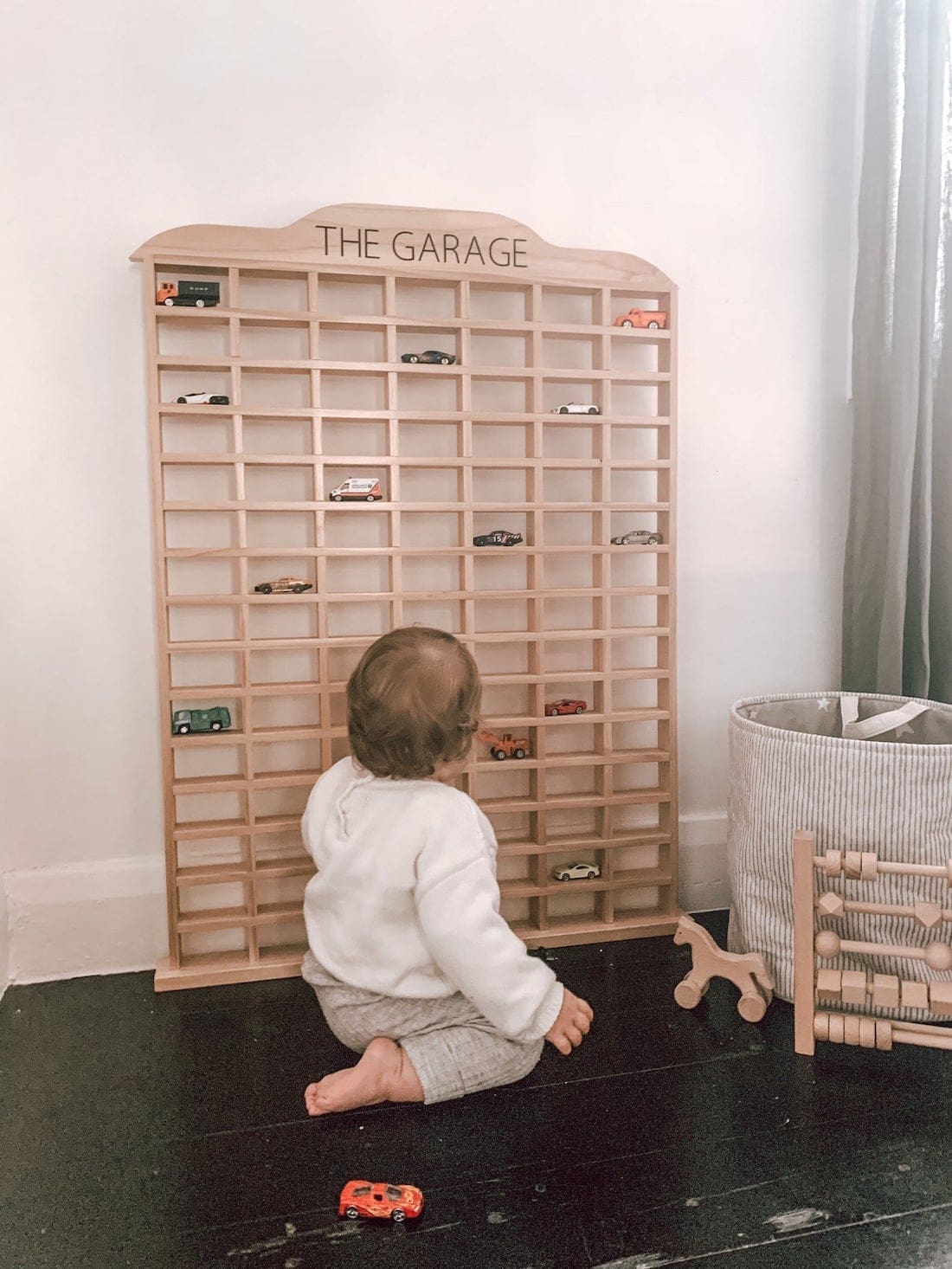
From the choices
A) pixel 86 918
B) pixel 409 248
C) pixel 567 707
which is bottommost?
pixel 86 918

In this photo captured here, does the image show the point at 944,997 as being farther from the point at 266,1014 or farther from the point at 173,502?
the point at 173,502

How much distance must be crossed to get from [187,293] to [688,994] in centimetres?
160

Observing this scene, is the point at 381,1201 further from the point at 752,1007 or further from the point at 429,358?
the point at 429,358

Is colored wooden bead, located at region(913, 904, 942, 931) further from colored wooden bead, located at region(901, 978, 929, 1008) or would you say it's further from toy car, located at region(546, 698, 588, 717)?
toy car, located at region(546, 698, 588, 717)

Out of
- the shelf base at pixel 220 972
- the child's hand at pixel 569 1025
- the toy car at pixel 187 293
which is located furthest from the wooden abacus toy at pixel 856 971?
the toy car at pixel 187 293

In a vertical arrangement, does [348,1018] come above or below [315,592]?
below

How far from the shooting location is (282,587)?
1812 millimetres

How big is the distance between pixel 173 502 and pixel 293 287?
0.51 m

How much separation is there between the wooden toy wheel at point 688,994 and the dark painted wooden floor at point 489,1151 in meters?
0.03

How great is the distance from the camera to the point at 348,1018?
1495 mm

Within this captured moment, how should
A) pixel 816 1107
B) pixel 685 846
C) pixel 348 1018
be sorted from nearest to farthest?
pixel 816 1107 < pixel 348 1018 < pixel 685 846

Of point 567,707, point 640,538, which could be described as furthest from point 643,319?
point 567,707

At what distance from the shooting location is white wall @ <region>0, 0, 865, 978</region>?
1763 mm

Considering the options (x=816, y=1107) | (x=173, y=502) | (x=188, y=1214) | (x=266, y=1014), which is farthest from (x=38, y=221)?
(x=816, y=1107)
